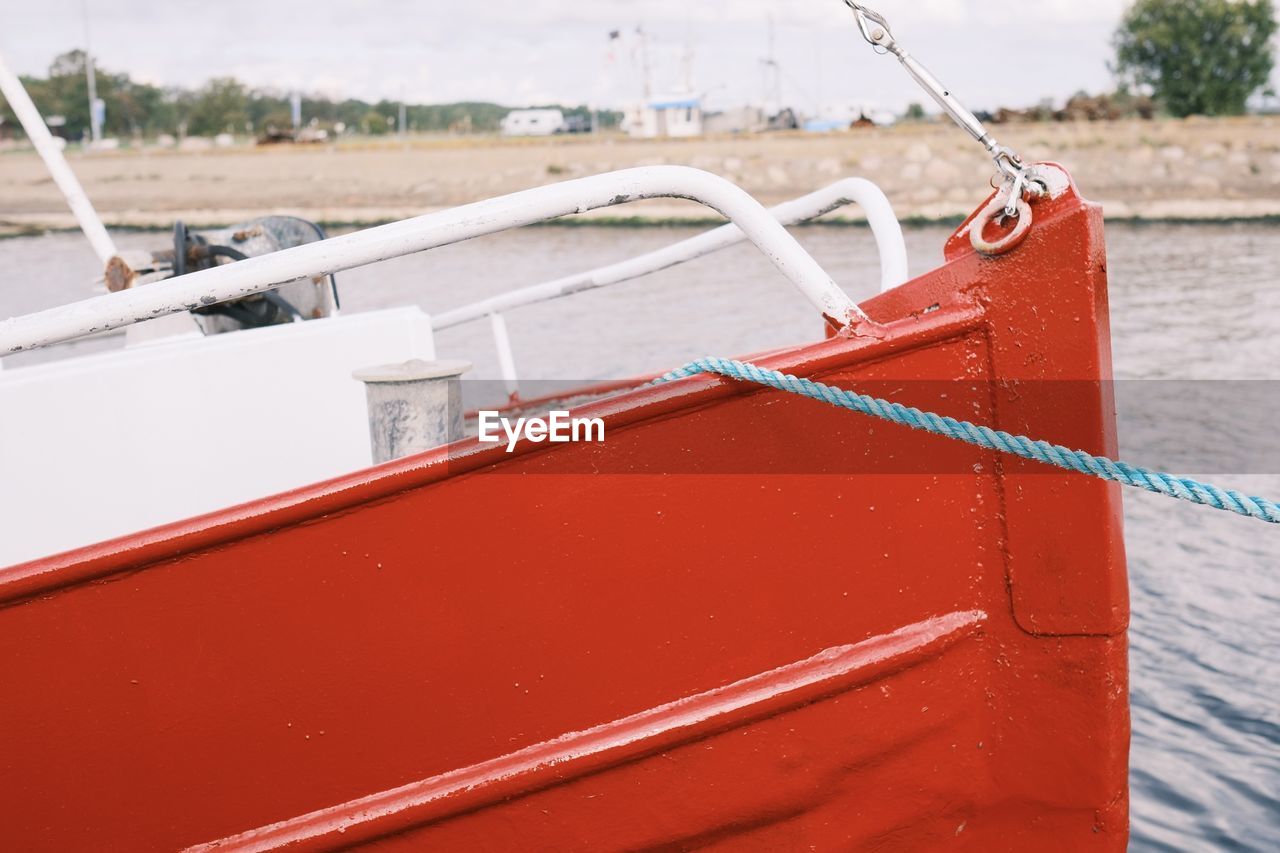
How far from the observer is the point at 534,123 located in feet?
237

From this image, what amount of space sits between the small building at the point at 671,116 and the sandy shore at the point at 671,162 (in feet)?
42.0

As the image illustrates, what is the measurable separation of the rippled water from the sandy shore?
15.7 feet

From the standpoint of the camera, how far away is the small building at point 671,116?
64.1 m

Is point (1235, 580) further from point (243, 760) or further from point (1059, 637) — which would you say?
point (243, 760)

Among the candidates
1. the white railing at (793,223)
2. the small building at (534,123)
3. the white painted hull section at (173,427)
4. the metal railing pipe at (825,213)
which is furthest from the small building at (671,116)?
the white painted hull section at (173,427)

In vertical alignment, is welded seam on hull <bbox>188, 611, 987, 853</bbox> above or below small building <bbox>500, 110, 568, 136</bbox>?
below

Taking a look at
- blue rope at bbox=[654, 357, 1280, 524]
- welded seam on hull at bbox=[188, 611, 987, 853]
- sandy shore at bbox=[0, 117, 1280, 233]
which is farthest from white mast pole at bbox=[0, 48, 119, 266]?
sandy shore at bbox=[0, 117, 1280, 233]

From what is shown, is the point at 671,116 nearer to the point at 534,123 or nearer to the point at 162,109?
the point at 534,123

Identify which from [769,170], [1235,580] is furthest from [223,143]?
[1235,580]

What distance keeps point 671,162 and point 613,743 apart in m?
43.6

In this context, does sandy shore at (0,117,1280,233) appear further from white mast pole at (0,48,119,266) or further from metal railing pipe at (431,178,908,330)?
white mast pole at (0,48,119,266)

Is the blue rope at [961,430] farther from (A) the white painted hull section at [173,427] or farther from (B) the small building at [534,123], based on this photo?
(B) the small building at [534,123]

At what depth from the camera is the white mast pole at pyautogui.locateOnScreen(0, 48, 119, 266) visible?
420 centimetres

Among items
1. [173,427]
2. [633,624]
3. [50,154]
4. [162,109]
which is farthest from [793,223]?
[162,109]
